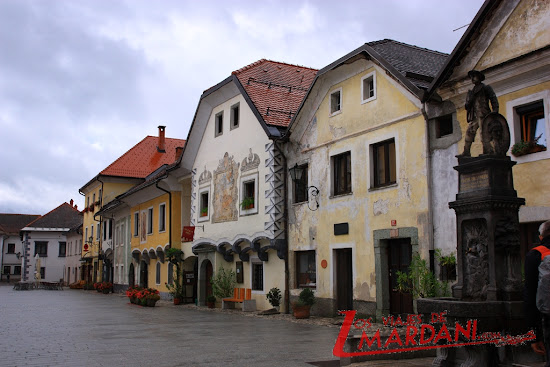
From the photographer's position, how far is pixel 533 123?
12.5m

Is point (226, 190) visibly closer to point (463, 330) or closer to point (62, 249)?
point (463, 330)

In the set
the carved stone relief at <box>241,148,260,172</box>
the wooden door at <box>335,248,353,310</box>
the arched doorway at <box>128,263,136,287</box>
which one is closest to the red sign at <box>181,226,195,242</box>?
the carved stone relief at <box>241,148,260,172</box>

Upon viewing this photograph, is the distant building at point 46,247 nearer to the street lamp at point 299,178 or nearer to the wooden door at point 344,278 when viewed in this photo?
the street lamp at point 299,178

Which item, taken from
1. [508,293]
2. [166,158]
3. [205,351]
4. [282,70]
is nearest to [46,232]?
[166,158]

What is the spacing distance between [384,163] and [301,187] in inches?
172

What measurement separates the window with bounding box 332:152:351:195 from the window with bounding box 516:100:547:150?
601 centimetres

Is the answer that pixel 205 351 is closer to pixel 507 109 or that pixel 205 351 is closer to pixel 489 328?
pixel 489 328

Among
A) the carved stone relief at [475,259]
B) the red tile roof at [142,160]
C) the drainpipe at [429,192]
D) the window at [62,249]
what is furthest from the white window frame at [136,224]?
the window at [62,249]

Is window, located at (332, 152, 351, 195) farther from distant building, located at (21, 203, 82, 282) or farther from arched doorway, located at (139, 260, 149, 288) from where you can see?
distant building, located at (21, 203, 82, 282)

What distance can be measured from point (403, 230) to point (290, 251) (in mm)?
5789

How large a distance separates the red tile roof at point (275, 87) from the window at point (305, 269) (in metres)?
4.86

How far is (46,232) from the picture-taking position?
70.8 metres

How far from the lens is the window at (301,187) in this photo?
65.6 feet

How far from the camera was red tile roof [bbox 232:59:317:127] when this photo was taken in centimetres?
2198
